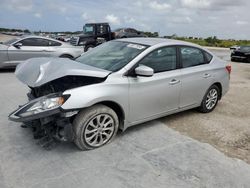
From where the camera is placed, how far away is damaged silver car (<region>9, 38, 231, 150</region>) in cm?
341

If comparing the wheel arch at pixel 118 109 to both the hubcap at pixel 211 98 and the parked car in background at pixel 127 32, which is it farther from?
the parked car in background at pixel 127 32

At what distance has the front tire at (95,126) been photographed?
351 centimetres

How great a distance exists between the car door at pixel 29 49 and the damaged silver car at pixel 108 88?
5.75 metres

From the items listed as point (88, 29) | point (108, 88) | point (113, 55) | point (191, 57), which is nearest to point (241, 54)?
point (88, 29)

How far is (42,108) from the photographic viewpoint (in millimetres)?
3318

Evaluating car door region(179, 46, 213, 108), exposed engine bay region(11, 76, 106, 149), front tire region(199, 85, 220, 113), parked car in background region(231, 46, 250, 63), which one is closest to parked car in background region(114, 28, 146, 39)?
parked car in background region(231, 46, 250, 63)

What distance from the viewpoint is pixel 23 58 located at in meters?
9.73

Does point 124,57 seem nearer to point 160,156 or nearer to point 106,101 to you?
point 106,101

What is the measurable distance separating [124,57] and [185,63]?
130 centimetres

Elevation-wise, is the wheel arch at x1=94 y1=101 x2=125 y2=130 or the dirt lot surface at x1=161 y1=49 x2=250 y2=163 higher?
the wheel arch at x1=94 y1=101 x2=125 y2=130

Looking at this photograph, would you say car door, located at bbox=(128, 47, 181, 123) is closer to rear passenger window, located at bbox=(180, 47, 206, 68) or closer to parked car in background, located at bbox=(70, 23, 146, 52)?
rear passenger window, located at bbox=(180, 47, 206, 68)

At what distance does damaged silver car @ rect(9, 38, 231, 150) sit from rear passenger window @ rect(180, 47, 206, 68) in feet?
0.06

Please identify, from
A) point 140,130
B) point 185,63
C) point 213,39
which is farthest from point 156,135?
point 213,39

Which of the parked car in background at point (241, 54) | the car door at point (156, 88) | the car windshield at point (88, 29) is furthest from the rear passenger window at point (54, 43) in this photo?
the parked car in background at point (241, 54)
